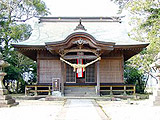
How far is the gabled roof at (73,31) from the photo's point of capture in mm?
14094

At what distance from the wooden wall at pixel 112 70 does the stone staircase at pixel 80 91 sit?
1395mm

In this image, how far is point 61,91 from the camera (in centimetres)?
1216

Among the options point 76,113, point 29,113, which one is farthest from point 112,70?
point 29,113

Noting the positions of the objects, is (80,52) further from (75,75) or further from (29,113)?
(29,113)

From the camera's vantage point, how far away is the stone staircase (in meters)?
12.3

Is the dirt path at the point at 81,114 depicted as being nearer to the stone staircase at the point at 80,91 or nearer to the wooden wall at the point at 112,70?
the stone staircase at the point at 80,91

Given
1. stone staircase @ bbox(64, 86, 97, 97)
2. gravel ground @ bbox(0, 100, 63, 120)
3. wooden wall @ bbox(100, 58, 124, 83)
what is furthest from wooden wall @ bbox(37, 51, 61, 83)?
gravel ground @ bbox(0, 100, 63, 120)

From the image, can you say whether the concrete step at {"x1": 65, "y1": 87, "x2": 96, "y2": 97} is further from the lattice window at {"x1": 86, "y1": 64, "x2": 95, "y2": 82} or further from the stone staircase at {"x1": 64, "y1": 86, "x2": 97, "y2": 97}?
the lattice window at {"x1": 86, "y1": 64, "x2": 95, "y2": 82}

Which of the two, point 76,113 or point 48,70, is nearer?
point 76,113

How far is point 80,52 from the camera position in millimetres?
12305

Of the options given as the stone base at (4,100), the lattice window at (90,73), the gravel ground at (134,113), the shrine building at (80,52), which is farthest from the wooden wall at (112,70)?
the stone base at (4,100)

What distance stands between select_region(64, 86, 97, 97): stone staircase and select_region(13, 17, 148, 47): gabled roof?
3350 millimetres

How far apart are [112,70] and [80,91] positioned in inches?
109

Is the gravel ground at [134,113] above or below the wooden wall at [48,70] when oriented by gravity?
below
